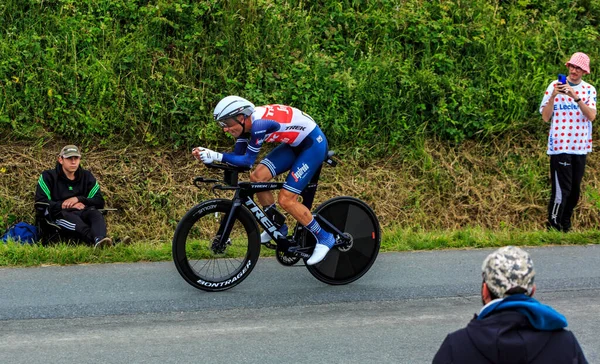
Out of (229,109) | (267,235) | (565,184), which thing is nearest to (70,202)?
(267,235)

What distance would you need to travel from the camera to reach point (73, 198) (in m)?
9.29

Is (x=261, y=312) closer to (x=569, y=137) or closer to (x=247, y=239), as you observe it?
(x=247, y=239)

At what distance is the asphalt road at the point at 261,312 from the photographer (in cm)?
593

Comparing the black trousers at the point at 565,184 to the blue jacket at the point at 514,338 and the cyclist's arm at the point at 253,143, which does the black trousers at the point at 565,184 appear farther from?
the blue jacket at the point at 514,338

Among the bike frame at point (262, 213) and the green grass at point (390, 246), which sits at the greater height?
the bike frame at point (262, 213)

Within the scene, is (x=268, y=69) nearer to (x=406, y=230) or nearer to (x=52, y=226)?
(x=406, y=230)

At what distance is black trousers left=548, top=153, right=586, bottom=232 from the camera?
34.3 feet

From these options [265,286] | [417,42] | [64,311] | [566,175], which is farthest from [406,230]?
[64,311]

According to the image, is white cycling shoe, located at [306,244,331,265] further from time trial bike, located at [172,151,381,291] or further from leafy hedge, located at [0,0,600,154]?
leafy hedge, located at [0,0,600,154]

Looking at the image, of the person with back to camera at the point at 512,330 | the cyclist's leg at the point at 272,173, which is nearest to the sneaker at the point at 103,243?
the cyclist's leg at the point at 272,173

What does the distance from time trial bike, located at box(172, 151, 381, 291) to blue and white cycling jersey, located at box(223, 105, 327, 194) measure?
148 millimetres

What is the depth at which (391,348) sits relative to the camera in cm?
605

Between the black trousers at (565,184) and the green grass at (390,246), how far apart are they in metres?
0.52

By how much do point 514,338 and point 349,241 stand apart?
5.01m
